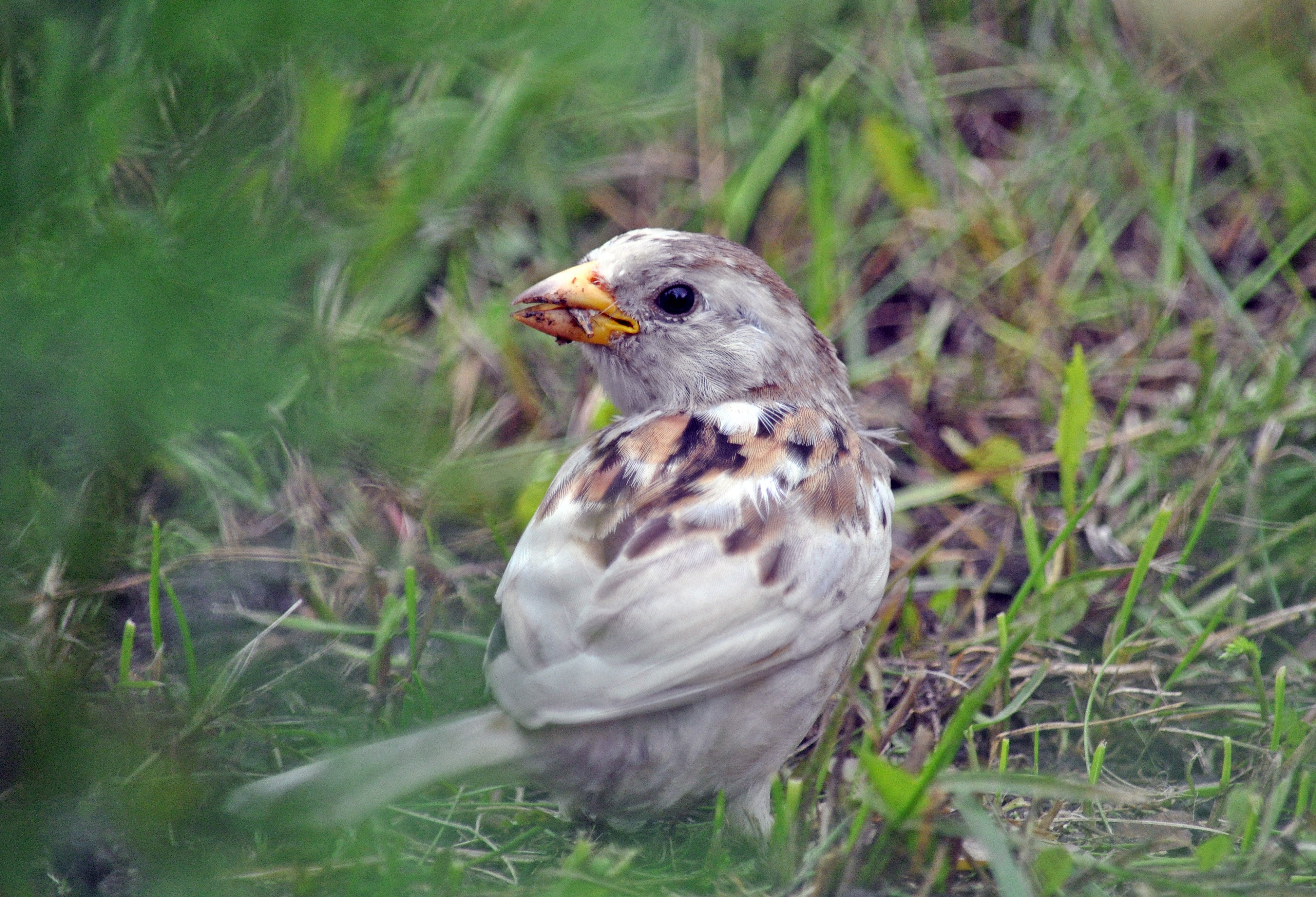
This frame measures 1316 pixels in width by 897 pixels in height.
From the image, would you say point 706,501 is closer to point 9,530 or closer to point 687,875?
point 687,875

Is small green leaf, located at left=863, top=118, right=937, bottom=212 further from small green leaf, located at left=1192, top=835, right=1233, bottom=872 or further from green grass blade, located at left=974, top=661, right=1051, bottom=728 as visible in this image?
small green leaf, located at left=1192, top=835, right=1233, bottom=872

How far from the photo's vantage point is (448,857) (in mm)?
1992

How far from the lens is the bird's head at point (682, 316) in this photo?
3.20 meters

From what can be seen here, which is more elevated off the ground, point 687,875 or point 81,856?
point 81,856

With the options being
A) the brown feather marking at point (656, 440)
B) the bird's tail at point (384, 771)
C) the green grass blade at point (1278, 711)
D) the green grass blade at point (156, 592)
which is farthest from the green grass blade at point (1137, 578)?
the green grass blade at point (156, 592)

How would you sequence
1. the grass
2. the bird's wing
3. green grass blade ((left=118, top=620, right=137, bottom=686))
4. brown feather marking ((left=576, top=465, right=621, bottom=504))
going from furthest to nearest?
brown feather marking ((left=576, top=465, right=621, bottom=504)), green grass blade ((left=118, top=620, right=137, bottom=686)), the bird's wing, the grass

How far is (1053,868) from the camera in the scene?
2420mm

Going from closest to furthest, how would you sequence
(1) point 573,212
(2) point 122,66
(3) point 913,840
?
(2) point 122,66, (3) point 913,840, (1) point 573,212

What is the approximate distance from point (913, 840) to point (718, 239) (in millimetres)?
1647

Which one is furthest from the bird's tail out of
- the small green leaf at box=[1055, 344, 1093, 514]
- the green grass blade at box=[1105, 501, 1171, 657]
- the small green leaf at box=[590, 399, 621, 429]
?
the small green leaf at box=[1055, 344, 1093, 514]

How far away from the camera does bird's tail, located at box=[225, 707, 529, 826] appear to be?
162 centimetres

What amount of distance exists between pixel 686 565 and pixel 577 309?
949 mm

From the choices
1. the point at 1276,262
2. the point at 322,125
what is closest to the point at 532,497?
the point at 322,125

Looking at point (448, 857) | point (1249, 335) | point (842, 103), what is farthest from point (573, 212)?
point (448, 857)
